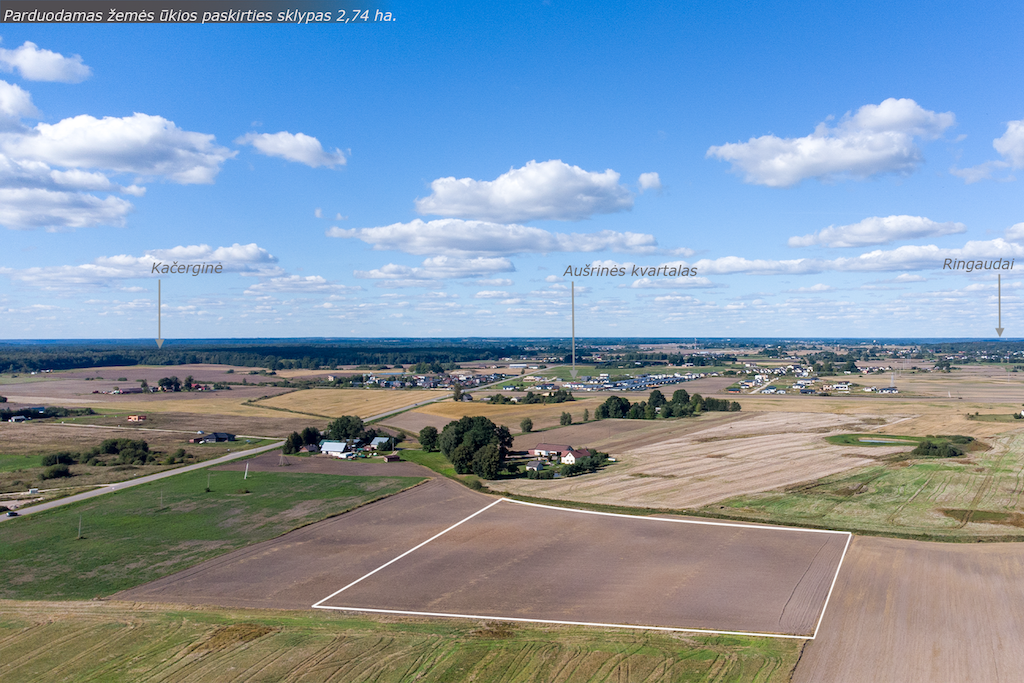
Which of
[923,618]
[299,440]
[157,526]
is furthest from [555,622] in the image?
[299,440]

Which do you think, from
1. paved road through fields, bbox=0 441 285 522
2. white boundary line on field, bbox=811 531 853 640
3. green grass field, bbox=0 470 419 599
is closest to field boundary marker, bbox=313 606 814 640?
white boundary line on field, bbox=811 531 853 640

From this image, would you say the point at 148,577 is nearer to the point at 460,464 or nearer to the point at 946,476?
the point at 460,464

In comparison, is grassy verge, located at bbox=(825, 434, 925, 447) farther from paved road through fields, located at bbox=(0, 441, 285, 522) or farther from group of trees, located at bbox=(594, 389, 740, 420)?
paved road through fields, located at bbox=(0, 441, 285, 522)

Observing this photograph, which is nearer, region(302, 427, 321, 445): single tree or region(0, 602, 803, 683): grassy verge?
region(0, 602, 803, 683): grassy verge

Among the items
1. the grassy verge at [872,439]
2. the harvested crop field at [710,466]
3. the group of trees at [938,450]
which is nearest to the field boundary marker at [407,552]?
the harvested crop field at [710,466]

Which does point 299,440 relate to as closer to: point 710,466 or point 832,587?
point 710,466
